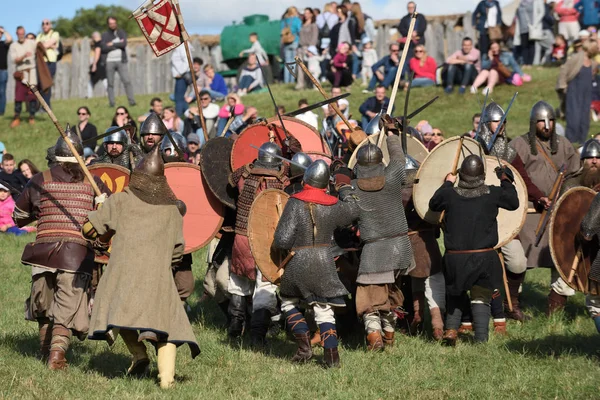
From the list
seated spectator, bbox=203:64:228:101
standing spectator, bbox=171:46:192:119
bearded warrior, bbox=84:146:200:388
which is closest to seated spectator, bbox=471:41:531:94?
seated spectator, bbox=203:64:228:101

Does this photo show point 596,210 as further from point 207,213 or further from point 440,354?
point 207,213

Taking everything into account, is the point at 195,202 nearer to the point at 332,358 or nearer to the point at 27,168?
the point at 332,358

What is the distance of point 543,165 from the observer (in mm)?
9477

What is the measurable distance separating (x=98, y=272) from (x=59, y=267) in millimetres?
1113

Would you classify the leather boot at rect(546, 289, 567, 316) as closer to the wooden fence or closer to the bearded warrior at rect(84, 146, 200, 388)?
the bearded warrior at rect(84, 146, 200, 388)

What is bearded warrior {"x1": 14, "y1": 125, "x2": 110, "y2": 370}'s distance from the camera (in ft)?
23.8

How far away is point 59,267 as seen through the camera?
7.25 metres

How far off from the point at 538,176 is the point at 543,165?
0.12 meters

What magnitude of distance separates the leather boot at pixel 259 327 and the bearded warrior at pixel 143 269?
1442mm

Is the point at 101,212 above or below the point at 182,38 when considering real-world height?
below

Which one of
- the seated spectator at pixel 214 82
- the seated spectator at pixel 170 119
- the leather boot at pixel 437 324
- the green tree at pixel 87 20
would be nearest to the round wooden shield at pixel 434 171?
the leather boot at pixel 437 324

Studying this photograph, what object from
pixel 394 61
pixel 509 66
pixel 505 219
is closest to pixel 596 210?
pixel 505 219

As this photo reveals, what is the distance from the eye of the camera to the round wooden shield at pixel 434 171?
8.27 meters

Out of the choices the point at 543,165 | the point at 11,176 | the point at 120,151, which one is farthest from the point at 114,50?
the point at 543,165
